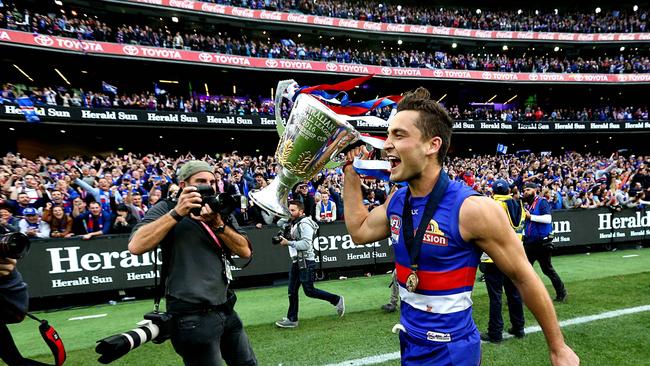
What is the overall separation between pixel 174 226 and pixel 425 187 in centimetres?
158

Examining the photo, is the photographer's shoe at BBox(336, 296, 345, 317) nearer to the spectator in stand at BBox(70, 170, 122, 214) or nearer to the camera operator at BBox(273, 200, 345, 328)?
the camera operator at BBox(273, 200, 345, 328)

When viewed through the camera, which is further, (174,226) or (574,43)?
(574,43)

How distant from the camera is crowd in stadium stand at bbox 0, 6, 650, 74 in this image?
22281mm

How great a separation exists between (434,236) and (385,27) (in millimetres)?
34275

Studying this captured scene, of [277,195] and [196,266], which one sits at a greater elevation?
[277,195]

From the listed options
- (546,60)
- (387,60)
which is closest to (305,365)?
(387,60)

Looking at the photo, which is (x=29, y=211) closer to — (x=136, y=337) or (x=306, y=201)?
(x=306, y=201)

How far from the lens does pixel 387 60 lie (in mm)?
32406

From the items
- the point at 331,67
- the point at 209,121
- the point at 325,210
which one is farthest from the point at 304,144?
the point at 331,67

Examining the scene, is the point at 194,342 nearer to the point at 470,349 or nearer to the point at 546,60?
the point at 470,349

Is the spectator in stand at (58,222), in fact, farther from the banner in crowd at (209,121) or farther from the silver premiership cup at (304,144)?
the banner in crowd at (209,121)

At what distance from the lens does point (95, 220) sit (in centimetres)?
806

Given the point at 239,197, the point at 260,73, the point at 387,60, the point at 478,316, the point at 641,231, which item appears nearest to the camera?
the point at 239,197

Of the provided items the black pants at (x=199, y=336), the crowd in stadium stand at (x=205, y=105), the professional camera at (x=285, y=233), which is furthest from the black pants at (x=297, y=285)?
the crowd in stadium stand at (x=205, y=105)
